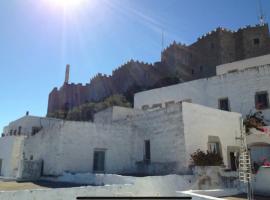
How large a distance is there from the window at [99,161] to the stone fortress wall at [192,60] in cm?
3176

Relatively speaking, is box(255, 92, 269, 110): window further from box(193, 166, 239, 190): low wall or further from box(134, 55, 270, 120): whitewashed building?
box(193, 166, 239, 190): low wall

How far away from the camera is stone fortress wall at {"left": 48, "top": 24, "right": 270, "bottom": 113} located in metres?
43.3

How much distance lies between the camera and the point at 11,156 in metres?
25.5

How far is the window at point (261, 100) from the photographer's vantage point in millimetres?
21153

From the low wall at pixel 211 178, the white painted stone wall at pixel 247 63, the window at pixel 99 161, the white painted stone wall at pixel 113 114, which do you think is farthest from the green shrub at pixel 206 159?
the white painted stone wall at pixel 247 63

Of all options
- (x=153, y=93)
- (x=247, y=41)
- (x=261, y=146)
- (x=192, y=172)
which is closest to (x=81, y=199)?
(x=192, y=172)

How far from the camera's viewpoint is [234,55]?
150 ft

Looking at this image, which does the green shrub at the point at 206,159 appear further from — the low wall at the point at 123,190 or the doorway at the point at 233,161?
the doorway at the point at 233,161

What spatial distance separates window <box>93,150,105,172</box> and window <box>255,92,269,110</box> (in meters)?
12.0

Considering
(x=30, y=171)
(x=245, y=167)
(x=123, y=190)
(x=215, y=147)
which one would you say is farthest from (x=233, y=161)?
(x=30, y=171)

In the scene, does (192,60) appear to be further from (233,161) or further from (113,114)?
(233,161)

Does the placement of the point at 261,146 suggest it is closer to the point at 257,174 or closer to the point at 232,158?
the point at 232,158

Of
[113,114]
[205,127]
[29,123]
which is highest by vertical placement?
[29,123]

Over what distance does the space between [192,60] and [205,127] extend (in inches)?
1360
